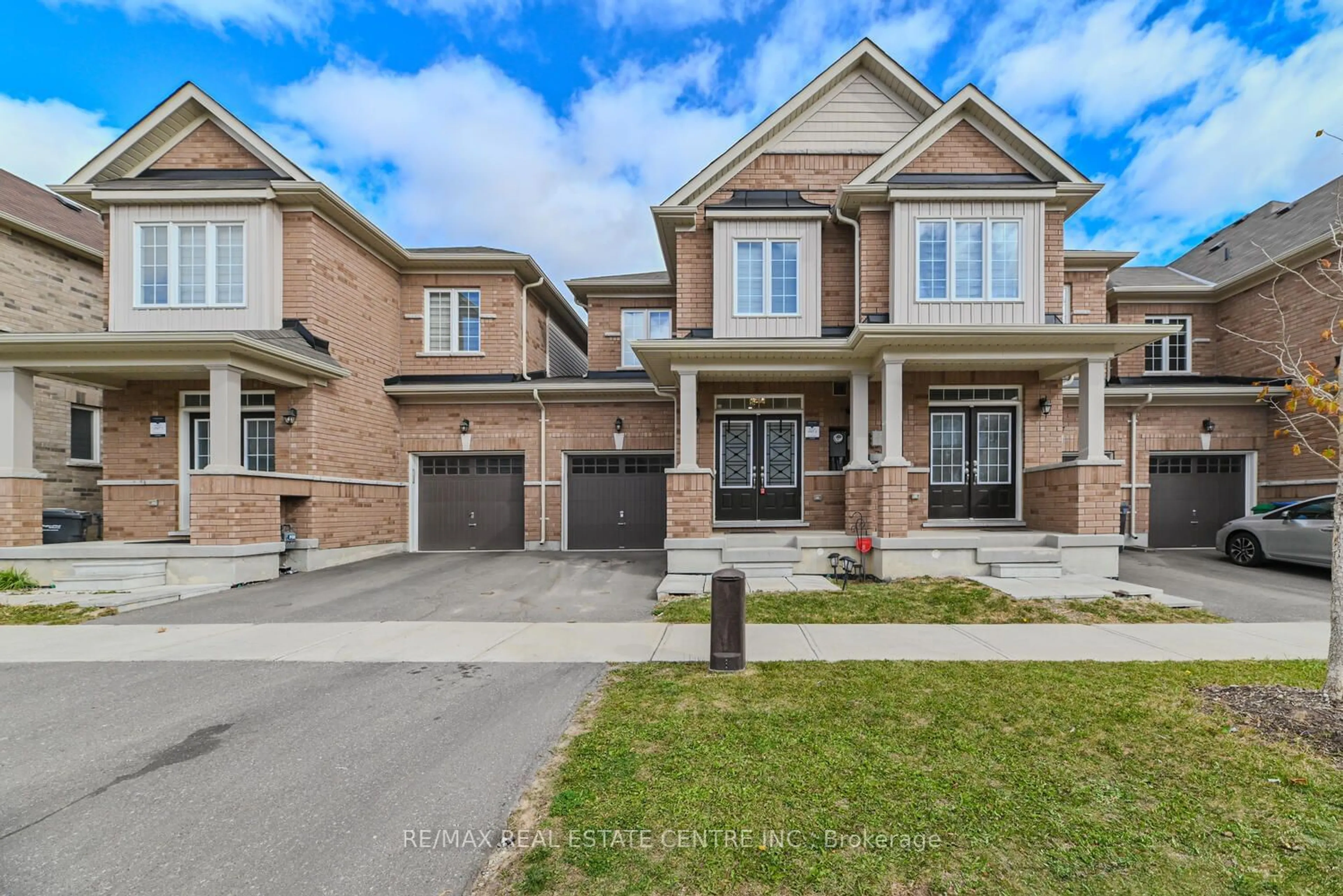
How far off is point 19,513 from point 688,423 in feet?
36.2

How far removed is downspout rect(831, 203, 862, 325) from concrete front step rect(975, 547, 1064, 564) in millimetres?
4508

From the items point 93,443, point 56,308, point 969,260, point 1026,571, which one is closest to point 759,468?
point 1026,571

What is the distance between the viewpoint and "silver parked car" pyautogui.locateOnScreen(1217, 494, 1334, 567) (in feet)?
30.9

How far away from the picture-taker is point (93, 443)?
1346 cm

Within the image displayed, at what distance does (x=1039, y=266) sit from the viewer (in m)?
10.2

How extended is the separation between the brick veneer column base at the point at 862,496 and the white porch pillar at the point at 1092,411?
10.8 ft

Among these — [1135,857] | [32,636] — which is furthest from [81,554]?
[1135,857]

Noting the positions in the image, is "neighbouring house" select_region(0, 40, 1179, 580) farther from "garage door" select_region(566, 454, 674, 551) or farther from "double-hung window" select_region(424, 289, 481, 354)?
"double-hung window" select_region(424, 289, 481, 354)

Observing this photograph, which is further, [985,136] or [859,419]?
[985,136]

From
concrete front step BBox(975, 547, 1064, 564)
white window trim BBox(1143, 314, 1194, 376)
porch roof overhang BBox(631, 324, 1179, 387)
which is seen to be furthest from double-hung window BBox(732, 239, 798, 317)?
white window trim BBox(1143, 314, 1194, 376)

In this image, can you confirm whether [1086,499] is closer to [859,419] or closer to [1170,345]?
[859,419]

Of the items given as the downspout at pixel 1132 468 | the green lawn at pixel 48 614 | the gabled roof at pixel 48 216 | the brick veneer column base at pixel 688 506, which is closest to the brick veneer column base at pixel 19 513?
the green lawn at pixel 48 614

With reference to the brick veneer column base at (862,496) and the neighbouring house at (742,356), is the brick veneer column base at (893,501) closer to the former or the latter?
the neighbouring house at (742,356)

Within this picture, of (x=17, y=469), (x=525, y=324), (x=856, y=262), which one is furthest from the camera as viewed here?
(x=525, y=324)
